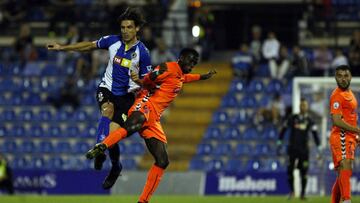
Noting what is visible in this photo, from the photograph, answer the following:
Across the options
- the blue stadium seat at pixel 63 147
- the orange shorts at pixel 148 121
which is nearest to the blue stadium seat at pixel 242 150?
the blue stadium seat at pixel 63 147

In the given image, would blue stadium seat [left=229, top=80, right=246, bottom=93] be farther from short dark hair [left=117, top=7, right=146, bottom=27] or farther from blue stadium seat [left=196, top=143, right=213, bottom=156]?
short dark hair [left=117, top=7, right=146, bottom=27]

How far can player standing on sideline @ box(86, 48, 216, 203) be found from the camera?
15094 mm

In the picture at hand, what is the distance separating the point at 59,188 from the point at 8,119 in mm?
3937

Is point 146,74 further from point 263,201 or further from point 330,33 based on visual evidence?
point 330,33

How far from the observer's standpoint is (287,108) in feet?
89.9

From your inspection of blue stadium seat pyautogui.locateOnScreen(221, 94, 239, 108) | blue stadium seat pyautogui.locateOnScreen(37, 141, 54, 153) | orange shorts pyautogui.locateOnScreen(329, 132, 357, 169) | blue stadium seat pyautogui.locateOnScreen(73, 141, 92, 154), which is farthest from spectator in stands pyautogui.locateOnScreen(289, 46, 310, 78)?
orange shorts pyautogui.locateOnScreen(329, 132, 357, 169)

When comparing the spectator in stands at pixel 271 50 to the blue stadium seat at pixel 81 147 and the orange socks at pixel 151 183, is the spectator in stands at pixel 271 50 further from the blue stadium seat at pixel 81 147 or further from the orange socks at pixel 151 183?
the orange socks at pixel 151 183

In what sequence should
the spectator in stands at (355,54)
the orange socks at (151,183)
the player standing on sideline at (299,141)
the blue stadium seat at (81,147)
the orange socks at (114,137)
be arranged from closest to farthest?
the orange socks at (114,137), the orange socks at (151,183), the player standing on sideline at (299,141), the spectator in stands at (355,54), the blue stadium seat at (81,147)

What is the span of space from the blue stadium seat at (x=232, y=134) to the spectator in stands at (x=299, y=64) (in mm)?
1939

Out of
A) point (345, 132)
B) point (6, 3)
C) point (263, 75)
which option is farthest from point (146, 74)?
point (6, 3)

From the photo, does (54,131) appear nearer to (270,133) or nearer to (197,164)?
(197,164)

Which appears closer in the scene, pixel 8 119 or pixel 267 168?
pixel 267 168

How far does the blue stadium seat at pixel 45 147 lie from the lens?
28.7m

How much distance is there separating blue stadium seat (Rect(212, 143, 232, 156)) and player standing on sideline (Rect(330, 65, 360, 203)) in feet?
38.6
